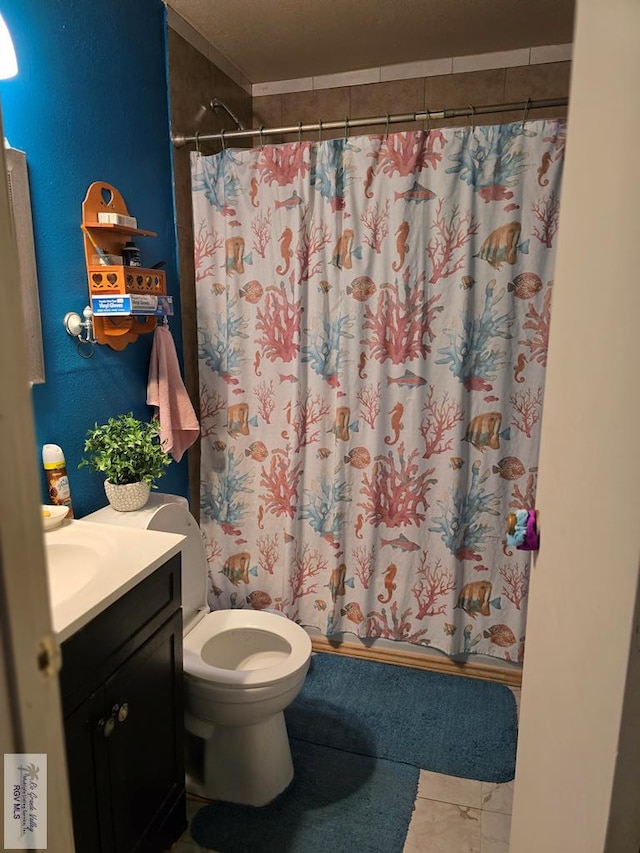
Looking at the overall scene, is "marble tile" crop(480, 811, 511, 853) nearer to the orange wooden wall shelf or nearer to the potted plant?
the potted plant

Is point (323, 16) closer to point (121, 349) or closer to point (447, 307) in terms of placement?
point (447, 307)

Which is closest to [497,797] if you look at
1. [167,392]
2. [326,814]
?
[326,814]

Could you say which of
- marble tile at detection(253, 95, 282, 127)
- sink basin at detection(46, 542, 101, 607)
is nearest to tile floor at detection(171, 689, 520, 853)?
sink basin at detection(46, 542, 101, 607)

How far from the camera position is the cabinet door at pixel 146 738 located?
4.36 ft

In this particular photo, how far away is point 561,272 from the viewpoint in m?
1.04

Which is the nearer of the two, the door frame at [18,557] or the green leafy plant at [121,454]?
the door frame at [18,557]

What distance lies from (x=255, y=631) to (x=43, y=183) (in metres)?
1.46

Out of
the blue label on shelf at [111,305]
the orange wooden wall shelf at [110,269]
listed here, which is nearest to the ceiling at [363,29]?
the orange wooden wall shelf at [110,269]

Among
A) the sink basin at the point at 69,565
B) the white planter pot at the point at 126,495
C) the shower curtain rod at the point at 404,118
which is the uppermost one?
the shower curtain rod at the point at 404,118

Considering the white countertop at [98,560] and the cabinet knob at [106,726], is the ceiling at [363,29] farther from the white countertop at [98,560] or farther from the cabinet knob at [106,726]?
the cabinet knob at [106,726]

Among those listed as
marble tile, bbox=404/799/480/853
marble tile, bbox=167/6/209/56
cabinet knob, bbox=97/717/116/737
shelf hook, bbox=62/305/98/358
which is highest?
marble tile, bbox=167/6/209/56

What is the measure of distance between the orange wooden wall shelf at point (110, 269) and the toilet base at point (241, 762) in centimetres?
119

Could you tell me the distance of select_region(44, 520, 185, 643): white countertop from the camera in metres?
1.25

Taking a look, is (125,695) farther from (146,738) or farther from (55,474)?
(55,474)
